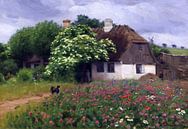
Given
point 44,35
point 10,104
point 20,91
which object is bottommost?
point 10,104

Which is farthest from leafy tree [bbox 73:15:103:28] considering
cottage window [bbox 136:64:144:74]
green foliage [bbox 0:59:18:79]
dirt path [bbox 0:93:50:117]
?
dirt path [bbox 0:93:50:117]

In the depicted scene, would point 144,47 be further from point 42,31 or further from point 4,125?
point 4,125

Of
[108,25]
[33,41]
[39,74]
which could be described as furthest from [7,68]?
[108,25]

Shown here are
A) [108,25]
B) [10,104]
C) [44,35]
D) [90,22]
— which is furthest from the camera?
[90,22]

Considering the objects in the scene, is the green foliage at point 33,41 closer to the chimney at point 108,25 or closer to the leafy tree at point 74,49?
the leafy tree at point 74,49

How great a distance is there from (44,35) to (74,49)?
5.89 meters

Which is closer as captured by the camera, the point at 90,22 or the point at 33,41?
the point at 33,41

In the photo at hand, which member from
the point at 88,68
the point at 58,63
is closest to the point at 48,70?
the point at 58,63

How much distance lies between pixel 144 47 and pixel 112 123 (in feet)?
105

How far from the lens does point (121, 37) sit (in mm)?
45844

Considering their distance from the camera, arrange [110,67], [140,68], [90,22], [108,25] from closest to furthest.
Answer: [110,67] → [140,68] → [108,25] → [90,22]

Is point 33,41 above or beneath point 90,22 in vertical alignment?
beneath

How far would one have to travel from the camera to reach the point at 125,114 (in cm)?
1611

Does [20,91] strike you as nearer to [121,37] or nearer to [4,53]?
[121,37]
